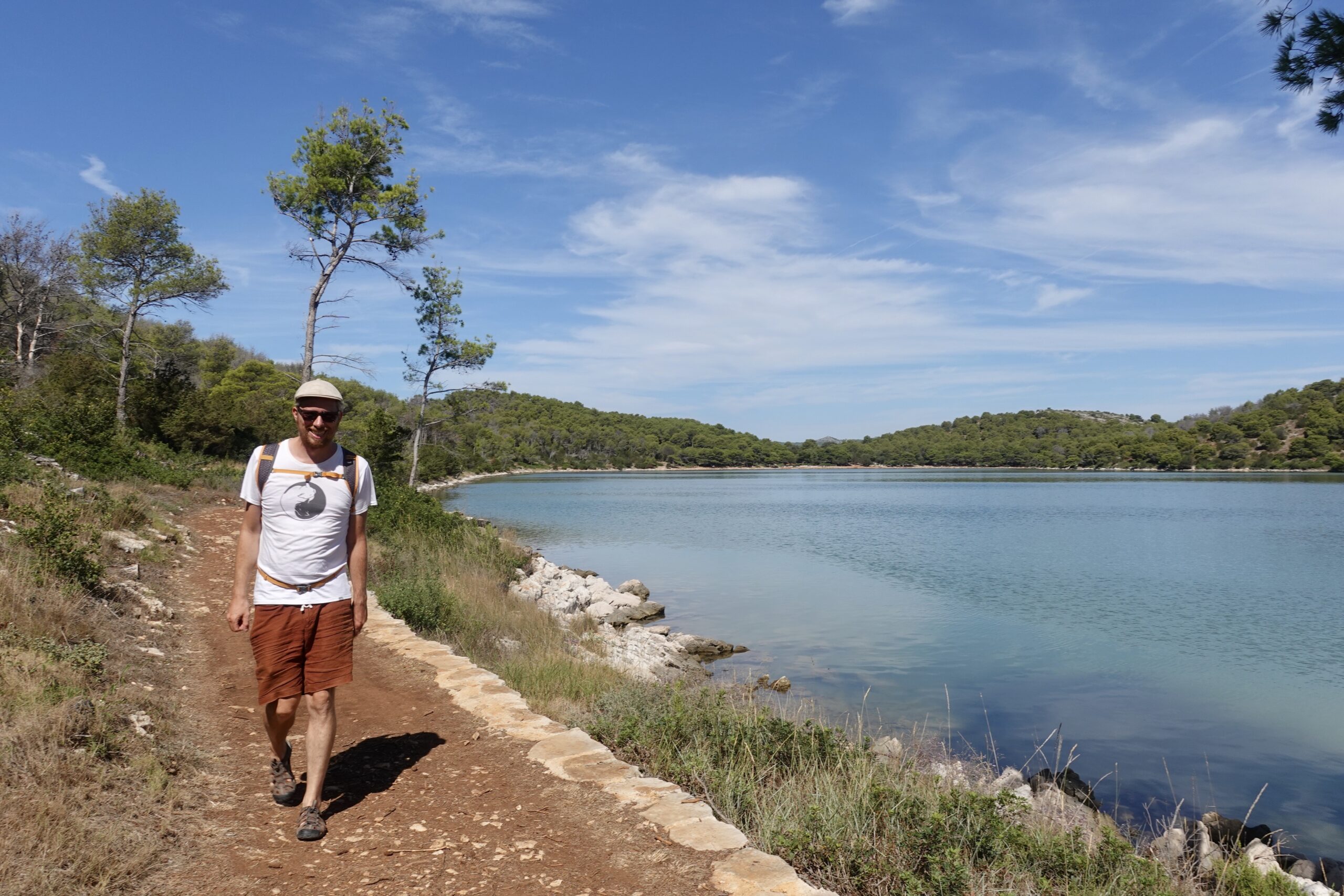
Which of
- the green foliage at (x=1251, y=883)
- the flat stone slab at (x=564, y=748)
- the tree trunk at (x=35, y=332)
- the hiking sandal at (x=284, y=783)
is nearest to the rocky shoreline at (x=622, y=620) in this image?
the flat stone slab at (x=564, y=748)

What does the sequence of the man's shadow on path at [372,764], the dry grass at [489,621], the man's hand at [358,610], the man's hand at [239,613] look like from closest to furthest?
the man's hand at [239,613] < the man's hand at [358,610] < the man's shadow on path at [372,764] < the dry grass at [489,621]

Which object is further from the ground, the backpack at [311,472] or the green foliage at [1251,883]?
the backpack at [311,472]

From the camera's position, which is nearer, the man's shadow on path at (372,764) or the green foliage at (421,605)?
the man's shadow on path at (372,764)

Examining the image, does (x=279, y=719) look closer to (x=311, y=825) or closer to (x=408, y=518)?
(x=311, y=825)

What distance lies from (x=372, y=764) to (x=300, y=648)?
122cm

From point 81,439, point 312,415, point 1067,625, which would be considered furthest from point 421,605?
point 1067,625

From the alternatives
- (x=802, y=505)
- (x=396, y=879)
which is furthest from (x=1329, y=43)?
(x=802, y=505)

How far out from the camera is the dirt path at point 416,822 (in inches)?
132

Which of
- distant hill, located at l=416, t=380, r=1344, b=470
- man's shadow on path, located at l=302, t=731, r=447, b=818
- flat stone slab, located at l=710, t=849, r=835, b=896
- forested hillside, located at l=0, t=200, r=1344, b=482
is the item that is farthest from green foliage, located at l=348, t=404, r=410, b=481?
distant hill, located at l=416, t=380, r=1344, b=470

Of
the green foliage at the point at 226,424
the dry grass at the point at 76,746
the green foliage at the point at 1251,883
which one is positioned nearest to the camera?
the dry grass at the point at 76,746

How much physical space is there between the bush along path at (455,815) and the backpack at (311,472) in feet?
5.21

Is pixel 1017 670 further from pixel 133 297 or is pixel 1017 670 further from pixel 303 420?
pixel 133 297

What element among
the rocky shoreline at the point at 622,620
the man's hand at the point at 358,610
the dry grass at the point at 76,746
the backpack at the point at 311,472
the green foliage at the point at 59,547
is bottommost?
the rocky shoreline at the point at 622,620

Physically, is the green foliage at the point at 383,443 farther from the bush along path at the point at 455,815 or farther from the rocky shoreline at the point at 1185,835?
the rocky shoreline at the point at 1185,835
